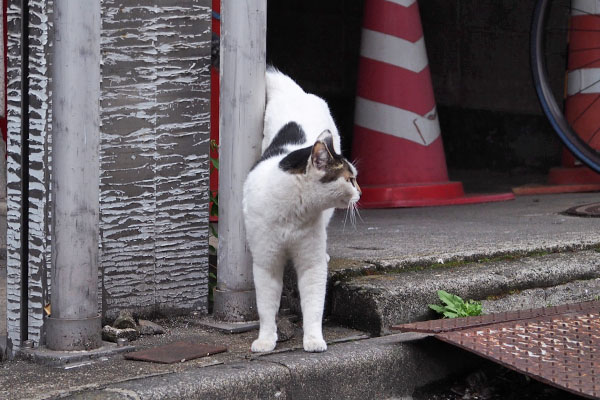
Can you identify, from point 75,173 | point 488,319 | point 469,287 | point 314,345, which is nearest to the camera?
point 75,173

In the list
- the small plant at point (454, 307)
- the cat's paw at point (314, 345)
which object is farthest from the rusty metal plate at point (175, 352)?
the small plant at point (454, 307)

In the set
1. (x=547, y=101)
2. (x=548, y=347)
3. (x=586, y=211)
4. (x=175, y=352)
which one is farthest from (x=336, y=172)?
(x=547, y=101)

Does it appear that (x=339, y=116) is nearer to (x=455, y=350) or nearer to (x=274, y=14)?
(x=274, y=14)

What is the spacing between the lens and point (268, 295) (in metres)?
2.61

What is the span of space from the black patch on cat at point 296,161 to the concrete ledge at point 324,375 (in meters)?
0.53

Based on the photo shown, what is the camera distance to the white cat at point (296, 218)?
2.46 metres

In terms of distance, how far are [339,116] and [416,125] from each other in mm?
1622

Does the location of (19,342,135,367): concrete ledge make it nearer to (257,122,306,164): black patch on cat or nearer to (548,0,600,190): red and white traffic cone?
(257,122,306,164): black patch on cat

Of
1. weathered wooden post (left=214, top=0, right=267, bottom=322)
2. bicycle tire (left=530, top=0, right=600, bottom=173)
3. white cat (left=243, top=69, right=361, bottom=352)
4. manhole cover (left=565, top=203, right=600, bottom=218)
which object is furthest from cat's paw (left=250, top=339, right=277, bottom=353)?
bicycle tire (left=530, top=0, right=600, bottom=173)

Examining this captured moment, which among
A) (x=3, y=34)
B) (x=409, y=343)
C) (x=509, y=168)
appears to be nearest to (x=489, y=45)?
(x=509, y=168)

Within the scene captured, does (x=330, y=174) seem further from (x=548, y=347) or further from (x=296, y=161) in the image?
(x=548, y=347)

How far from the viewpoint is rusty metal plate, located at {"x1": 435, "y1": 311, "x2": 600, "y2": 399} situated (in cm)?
232

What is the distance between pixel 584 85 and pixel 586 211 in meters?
1.40

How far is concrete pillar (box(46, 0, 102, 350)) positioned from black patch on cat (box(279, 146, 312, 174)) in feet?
1.75
